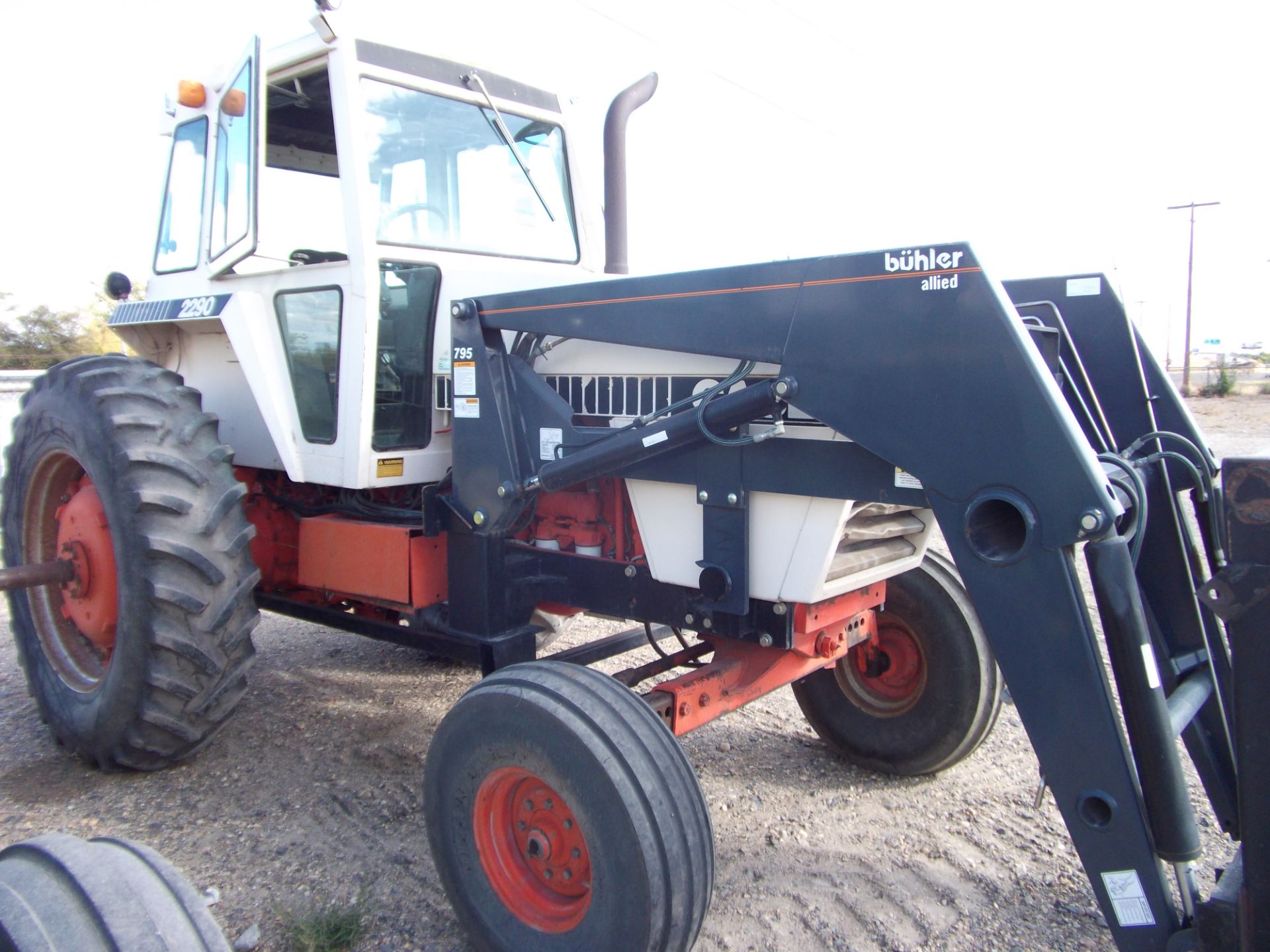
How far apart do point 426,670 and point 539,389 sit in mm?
2521

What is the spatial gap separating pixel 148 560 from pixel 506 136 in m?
2.01

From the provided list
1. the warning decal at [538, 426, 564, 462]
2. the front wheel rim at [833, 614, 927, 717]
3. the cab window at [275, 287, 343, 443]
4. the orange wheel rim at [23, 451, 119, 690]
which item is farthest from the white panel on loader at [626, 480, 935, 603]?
the orange wheel rim at [23, 451, 119, 690]

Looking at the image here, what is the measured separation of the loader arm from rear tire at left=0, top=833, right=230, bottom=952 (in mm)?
1481

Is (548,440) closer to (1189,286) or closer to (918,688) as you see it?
(918,688)

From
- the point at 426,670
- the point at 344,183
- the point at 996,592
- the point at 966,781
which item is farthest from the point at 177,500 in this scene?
the point at 966,781

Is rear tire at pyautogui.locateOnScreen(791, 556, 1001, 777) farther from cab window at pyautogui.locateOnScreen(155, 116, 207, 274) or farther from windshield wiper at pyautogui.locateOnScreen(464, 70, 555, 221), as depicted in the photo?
cab window at pyautogui.locateOnScreen(155, 116, 207, 274)

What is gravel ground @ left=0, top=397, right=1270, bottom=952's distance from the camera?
2684 millimetres

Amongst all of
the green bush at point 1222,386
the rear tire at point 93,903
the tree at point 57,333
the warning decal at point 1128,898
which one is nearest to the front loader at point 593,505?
the warning decal at point 1128,898

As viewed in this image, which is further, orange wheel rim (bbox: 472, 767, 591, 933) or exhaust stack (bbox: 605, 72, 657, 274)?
exhaust stack (bbox: 605, 72, 657, 274)

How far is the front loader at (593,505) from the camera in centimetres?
190

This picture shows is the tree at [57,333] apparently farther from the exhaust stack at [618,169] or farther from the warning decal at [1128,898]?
the warning decal at [1128,898]

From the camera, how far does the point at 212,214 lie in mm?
3717

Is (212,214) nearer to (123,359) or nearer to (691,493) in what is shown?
(123,359)

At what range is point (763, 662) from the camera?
9.67 ft
